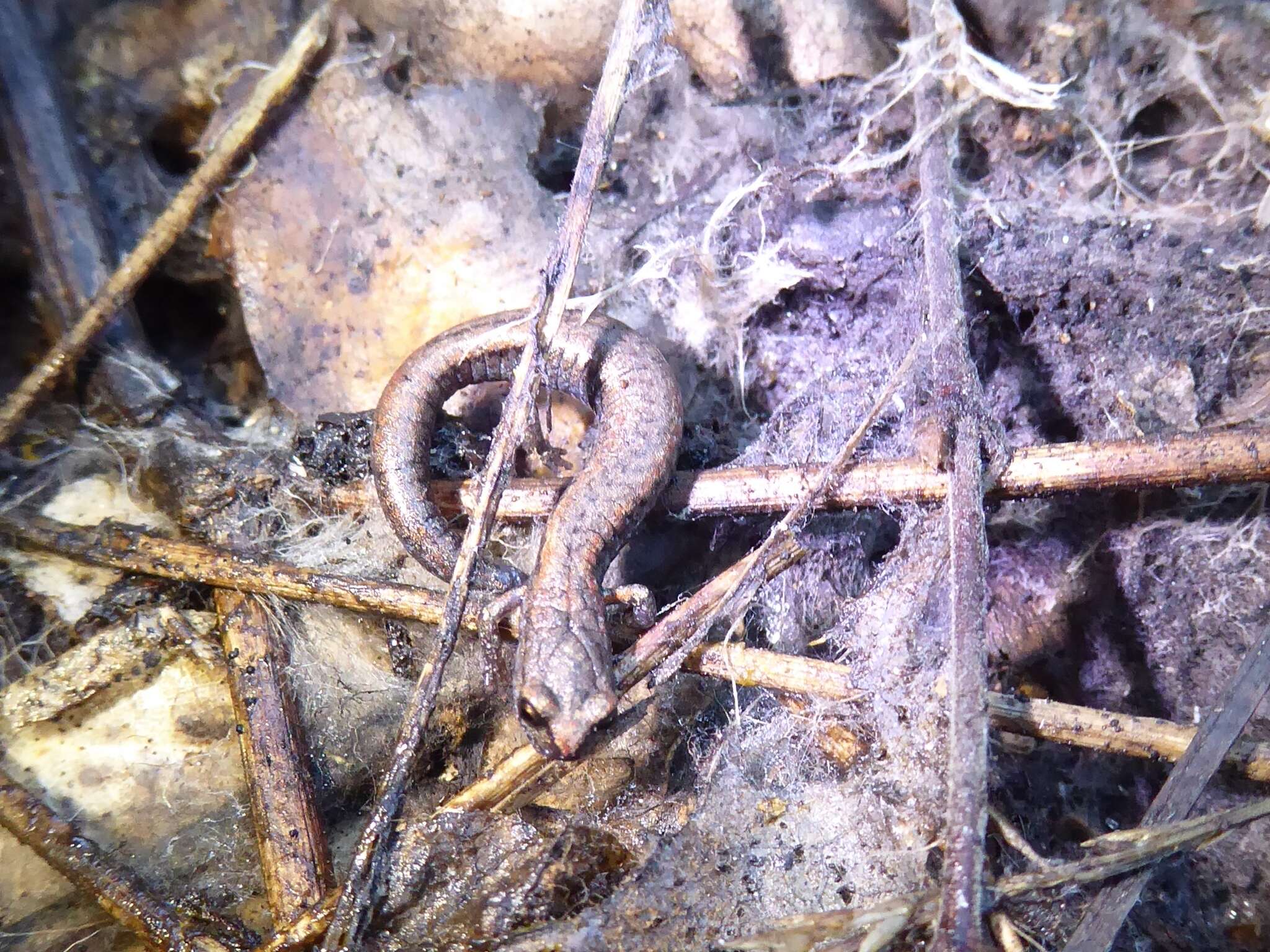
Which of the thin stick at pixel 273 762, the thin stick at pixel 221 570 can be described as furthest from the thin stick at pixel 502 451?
the thin stick at pixel 221 570

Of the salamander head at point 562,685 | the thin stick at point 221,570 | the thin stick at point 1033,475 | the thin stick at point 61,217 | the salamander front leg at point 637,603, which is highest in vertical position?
the thin stick at point 61,217

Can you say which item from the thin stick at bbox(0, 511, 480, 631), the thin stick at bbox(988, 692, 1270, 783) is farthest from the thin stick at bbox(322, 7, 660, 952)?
the thin stick at bbox(988, 692, 1270, 783)

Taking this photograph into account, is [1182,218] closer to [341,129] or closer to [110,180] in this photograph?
[341,129]

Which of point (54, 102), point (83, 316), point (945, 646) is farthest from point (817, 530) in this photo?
point (54, 102)

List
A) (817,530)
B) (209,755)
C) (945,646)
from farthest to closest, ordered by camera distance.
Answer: (817,530), (209,755), (945,646)

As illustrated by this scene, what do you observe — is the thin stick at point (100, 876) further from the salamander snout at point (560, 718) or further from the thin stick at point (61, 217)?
the thin stick at point (61, 217)

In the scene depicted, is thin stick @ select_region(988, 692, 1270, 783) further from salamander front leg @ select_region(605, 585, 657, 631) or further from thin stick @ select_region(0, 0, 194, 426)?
thin stick @ select_region(0, 0, 194, 426)
